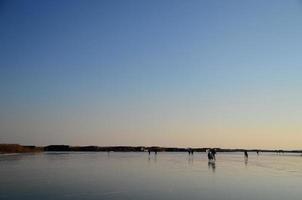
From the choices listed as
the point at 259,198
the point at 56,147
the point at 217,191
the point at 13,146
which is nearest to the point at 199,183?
the point at 217,191

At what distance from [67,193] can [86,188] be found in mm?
2558

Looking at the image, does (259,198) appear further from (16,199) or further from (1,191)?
(1,191)

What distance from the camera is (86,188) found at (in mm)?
23703

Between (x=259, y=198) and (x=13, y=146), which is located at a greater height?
(x=13, y=146)

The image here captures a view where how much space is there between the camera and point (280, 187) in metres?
25.9

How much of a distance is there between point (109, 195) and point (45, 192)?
327 cm

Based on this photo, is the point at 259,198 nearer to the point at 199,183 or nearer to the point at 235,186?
the point at 235,186

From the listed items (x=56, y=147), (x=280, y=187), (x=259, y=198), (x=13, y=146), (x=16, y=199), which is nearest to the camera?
(x=16, y=199)

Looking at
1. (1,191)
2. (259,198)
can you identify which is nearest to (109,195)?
(1,191)

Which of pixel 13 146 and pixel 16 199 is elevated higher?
pixel 13 146

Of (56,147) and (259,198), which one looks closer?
(259,198)

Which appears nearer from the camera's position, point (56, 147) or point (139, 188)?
point (139, 188)

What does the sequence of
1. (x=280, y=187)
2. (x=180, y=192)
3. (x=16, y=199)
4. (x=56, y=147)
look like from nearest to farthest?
(x=16, y=199) < (x=180, y=192) < (x=280, y=187) < (x=56, y=147)

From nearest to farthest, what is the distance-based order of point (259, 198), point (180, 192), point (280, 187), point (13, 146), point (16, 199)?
1. point (16, 199)
2. point (259, 198)
3. point (180, 192)
4. point (280, 187)
5. point (13, 146)
